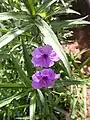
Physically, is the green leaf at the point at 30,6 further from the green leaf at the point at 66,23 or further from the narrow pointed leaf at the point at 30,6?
the green leaf at the point at 66,23

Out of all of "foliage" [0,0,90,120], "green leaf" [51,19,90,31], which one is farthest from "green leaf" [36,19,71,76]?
"green leaf" [51,19,90,31]

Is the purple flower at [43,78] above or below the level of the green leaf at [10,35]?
below

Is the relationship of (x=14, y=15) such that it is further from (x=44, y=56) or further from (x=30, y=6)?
(x=44, y=56)

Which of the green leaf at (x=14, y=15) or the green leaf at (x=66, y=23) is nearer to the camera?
the green leaf at (x=14, y=15)

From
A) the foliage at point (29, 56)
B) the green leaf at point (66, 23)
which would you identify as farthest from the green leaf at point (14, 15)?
the green leaf at point (66, 23)

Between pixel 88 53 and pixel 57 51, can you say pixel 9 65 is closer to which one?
pixel 57 51

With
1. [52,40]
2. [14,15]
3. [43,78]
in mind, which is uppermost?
[14,15]

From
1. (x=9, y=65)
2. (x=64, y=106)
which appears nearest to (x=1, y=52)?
(x=9, y=65)

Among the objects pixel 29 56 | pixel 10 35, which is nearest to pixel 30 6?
pixel 10 35
